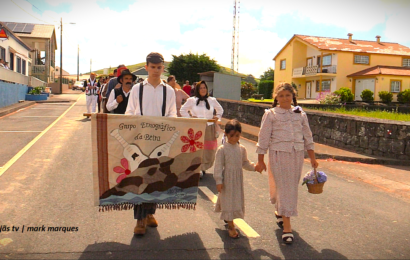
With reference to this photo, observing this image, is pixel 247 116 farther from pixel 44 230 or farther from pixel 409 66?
pixel 409 66

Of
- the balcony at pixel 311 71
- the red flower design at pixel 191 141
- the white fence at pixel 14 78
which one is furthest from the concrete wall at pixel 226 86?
the balcony at pixel 311 71

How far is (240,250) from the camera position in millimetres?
4367

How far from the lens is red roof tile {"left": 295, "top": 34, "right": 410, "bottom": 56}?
47.9 meters

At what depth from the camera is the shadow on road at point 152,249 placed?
4.16 meters

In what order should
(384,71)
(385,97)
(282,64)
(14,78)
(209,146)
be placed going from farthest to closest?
(282,64) → (384,71) → (385,97) → (14,78) → (209,146)

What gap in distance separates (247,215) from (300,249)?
124cm

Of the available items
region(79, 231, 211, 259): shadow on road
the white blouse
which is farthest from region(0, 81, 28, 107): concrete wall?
region(79, 231, 211, 259): shadow on road

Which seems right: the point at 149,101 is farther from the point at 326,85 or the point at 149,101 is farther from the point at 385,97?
the point at 326,85

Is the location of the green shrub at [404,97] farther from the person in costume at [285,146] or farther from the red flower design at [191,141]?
the red flower design at [191,141]

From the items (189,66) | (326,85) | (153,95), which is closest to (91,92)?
(153,95)

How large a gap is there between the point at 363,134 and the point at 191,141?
7.70 metres

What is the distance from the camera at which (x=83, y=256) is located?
13.6 feet

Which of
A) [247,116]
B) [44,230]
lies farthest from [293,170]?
[247,116]

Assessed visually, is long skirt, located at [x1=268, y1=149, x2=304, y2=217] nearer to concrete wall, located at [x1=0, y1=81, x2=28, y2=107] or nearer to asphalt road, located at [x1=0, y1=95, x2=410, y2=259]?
asphalt road, located at [x1=0, y1=95, x2=410, y2=259]
